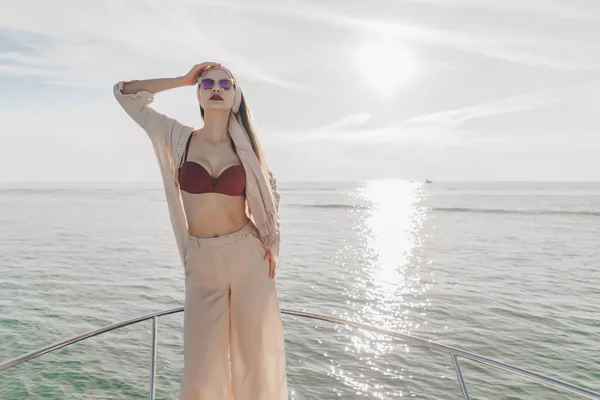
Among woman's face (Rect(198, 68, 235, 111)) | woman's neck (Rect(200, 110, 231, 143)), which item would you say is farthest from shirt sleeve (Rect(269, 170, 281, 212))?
woman's face (Rect(198, 68, 235, 111))

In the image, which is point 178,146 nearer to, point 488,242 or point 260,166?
point 260,166

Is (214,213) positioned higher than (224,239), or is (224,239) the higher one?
(214,213)

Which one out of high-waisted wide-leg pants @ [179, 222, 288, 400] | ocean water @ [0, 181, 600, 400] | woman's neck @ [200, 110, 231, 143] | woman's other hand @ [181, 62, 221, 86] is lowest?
ocean water @ [0, 181, 600, 400]

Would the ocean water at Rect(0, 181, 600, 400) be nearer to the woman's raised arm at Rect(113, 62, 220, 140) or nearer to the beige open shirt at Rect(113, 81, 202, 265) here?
the beige open shirt at Rect(113, 81, 202, 265)

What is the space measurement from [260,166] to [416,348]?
30.2 feet

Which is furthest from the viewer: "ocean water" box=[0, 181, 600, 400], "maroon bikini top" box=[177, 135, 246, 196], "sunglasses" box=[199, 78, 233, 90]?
"ocean water" box=[0, 181, 600, 400]

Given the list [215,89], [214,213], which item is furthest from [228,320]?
[215,89]

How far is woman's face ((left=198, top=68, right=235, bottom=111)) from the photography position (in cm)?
254

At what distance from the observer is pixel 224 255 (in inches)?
96.2

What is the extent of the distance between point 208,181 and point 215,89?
554mm

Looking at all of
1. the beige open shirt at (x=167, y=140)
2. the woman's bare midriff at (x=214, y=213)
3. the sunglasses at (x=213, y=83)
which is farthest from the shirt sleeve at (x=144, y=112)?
the woman's bare midriff at (x=214, y=213)

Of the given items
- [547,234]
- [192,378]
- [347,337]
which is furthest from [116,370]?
[547,234]

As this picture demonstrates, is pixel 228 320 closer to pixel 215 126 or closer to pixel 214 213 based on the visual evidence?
pixel 214 213

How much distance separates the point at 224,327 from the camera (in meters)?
2.50
